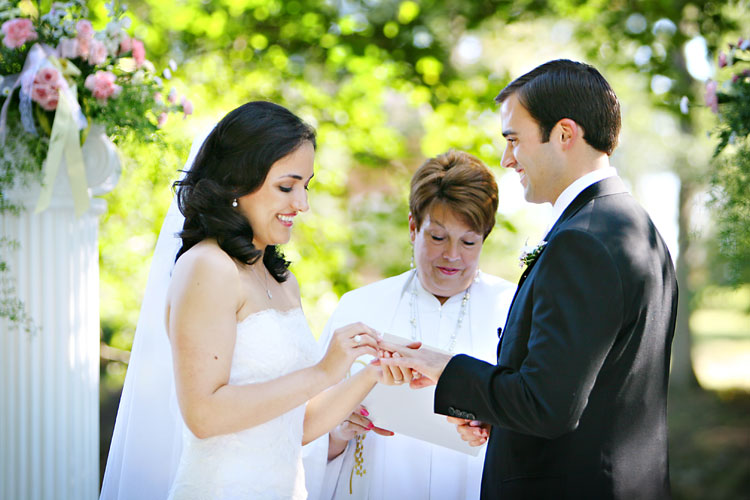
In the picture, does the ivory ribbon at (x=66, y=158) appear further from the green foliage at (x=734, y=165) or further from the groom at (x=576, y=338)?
the green foliage at (x=734, y=165)

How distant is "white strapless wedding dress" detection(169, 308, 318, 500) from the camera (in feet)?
7.87

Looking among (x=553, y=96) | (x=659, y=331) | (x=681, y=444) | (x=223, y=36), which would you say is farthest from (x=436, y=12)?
(x=681, y=444)

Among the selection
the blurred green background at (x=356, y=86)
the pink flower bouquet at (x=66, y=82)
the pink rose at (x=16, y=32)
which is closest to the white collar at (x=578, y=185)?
the pink flower bouquet at (x=66, y=82)

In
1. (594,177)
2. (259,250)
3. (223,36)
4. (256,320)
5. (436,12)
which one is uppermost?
(436,12)

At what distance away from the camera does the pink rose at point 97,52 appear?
10.8ft

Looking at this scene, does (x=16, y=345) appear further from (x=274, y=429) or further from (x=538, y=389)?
(x=538, y=389)

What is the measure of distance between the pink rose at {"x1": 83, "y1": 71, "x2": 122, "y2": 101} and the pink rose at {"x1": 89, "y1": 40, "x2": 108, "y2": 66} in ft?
0.19

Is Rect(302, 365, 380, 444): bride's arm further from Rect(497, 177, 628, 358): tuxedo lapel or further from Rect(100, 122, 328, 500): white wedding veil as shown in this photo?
Rect(497, 177, 628, 358): tuxedo lapel

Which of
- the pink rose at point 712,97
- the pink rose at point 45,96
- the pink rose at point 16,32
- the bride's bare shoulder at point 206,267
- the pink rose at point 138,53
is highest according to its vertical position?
the pink rose at point 712,97

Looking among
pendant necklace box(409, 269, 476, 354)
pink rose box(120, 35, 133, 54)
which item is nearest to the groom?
pendant necklace box(409, 269, 476, 354)

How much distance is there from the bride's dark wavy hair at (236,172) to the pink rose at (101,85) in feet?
3.22

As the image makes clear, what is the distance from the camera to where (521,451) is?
91.0 inches

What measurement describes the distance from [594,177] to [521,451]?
0.89 meters

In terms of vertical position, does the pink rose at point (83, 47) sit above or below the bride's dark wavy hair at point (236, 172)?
above
